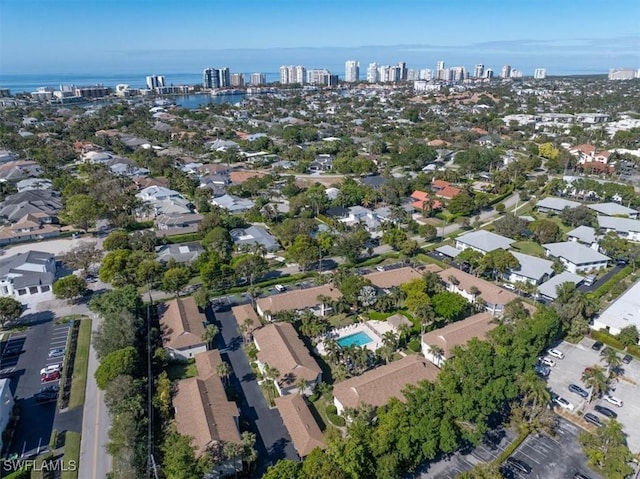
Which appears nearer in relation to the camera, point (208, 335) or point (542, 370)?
point (542, 370)

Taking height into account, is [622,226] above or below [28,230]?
below

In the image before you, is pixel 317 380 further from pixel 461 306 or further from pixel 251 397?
pixel 461 306

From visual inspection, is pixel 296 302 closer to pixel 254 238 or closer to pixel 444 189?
pixel 254 238

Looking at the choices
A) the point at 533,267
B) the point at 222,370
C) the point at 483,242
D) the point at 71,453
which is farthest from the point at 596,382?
the point at 71,453

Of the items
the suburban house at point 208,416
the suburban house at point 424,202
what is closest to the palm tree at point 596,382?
the suburban house at point 208,416

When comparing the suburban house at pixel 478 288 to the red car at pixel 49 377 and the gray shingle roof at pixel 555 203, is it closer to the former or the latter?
the gray shingle roof at pixel 555 203

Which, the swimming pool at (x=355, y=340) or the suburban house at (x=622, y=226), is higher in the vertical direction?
the suburban house at (x=622, y=226)

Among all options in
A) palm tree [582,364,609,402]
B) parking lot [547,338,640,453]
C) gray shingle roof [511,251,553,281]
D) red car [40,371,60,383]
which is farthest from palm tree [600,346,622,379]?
red car [40,371,60,383]

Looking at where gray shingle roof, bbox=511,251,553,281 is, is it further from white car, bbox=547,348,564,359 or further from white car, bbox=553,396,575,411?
white car, bbox=553,396,575,411

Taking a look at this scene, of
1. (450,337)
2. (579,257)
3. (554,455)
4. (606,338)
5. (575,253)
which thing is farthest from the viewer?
(575,253)
